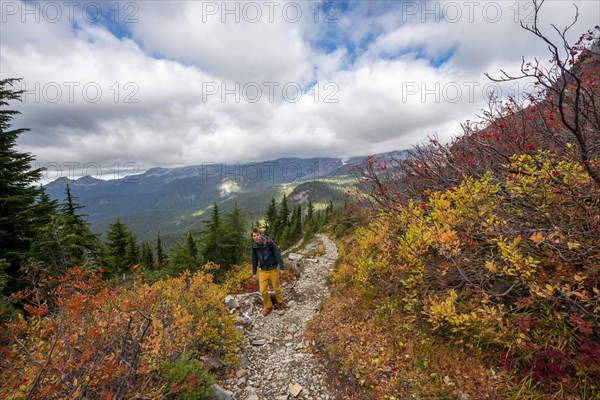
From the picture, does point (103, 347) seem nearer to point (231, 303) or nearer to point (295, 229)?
point (231, 303)

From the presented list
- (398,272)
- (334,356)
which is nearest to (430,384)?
(334,356)

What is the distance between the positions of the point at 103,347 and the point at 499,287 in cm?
696

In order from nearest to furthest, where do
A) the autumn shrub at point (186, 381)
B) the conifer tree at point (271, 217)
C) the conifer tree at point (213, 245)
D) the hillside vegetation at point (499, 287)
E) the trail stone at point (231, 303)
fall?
the hillside vegetation at point (499, 287), the autumn shrub at point (186, 381), the trail stone at point (231, 303), the conifer tree at point (213, 245), the conifer tree at point (271, 217)

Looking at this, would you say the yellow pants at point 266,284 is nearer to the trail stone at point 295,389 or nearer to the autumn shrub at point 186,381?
the trail stone at point 295,389

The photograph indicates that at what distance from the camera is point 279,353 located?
6.60 metres

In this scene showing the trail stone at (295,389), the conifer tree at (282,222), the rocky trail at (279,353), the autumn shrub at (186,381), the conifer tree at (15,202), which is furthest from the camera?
the conifer tree at (282,222)

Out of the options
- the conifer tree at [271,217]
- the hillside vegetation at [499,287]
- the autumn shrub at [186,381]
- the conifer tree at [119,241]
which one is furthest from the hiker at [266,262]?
the conifer tree at [271,217]

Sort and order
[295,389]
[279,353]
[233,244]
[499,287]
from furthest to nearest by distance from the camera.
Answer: [233,244] < [279,353] < [295,389] < [499,287]

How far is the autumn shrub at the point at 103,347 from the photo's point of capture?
3361 millimetres

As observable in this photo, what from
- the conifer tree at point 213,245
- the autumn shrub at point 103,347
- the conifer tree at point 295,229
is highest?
the autumn shrub at point 103,347

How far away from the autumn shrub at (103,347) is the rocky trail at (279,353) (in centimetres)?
65

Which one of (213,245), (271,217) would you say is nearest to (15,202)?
(213,245)

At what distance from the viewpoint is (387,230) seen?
7.14m

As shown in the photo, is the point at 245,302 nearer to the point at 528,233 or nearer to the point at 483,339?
the point at 483,339
